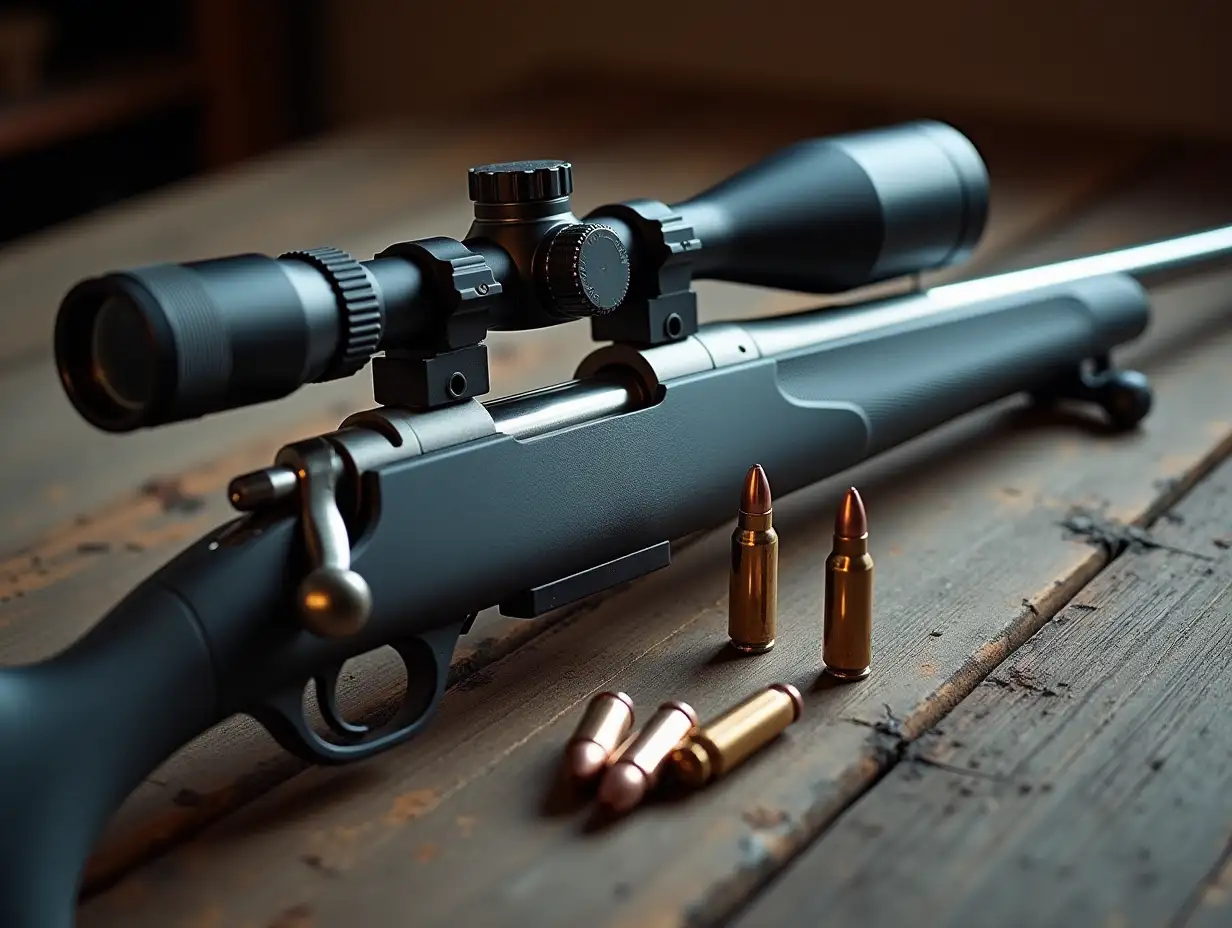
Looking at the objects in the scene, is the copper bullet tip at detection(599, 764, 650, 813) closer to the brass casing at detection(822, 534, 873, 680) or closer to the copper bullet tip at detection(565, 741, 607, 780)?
the copper bullet tip at detection(565, 741, 607, 780)

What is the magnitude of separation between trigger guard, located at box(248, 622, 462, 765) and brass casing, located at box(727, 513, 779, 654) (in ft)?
0.77

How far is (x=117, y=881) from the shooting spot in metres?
1.00

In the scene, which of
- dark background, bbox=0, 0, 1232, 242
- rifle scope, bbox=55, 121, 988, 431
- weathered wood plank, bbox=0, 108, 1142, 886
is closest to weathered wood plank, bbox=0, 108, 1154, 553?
weathered wood plank, bbox=0, 108, 1142, 886

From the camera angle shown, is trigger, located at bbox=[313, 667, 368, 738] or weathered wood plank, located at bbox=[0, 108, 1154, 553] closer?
trigger, located at bbox=[313, 667, 368, 738]

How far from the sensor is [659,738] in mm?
1071

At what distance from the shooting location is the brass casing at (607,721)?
1080 mm

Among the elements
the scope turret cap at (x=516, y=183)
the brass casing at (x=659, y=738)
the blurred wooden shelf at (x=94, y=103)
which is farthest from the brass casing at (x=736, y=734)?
the blurred wooden shelf at (x=94, y=103)

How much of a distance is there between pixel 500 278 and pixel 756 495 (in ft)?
0.85

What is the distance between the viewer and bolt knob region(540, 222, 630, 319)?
1.17 metres

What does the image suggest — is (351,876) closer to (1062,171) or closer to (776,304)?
(776,304)

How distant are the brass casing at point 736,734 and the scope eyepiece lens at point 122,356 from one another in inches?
16.5

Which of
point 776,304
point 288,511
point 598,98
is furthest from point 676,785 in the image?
point 598,98

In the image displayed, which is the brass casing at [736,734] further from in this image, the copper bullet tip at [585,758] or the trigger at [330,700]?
the trigger at [330,700]

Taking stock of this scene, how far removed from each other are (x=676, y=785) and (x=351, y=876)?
8.8 inches
